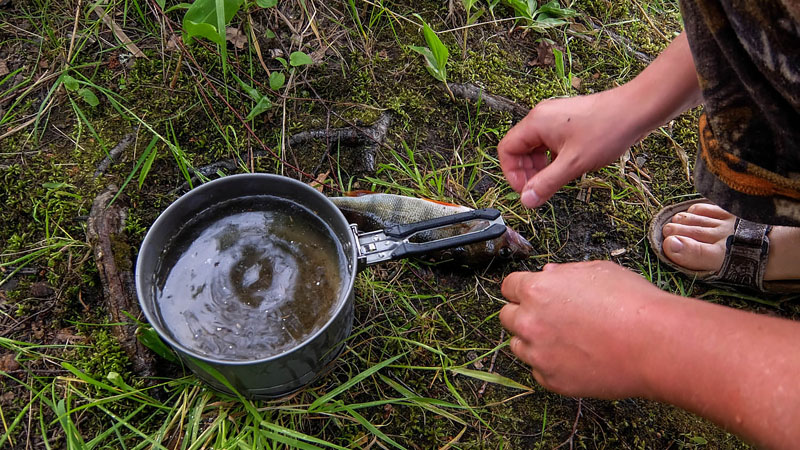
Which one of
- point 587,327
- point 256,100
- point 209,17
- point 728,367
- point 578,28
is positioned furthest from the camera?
point 578,28

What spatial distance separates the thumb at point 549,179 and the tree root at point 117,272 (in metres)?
1.45

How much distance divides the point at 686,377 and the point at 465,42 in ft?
6.54

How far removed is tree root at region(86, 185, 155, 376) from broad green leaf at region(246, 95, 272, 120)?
2.18ft

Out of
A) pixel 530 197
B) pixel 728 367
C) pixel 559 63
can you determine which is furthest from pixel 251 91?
pixel 728 367

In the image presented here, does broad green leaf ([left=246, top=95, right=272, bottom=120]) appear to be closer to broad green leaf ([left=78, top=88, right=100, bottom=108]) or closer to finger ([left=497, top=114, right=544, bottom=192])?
broad green leaf ([left=78, top=88, right=100, bottom=108])

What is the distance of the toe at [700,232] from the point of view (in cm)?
229

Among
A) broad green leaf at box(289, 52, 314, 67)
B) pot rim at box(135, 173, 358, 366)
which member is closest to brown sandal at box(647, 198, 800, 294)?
pot rim at box(135, 173, 358, 366)

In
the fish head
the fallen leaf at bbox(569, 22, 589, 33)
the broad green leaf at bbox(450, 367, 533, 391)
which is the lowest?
the broad green leaf at bbox(450, 367, 533, 391)

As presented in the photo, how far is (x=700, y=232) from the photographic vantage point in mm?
2316

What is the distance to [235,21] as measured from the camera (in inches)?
100

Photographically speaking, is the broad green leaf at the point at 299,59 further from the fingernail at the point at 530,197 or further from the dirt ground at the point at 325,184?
the fingernail at the point at 530,197

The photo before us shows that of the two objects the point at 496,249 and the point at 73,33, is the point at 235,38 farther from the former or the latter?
the point at 496,249

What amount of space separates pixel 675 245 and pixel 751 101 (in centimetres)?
98

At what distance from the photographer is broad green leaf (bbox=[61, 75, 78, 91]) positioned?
227 centimetres
